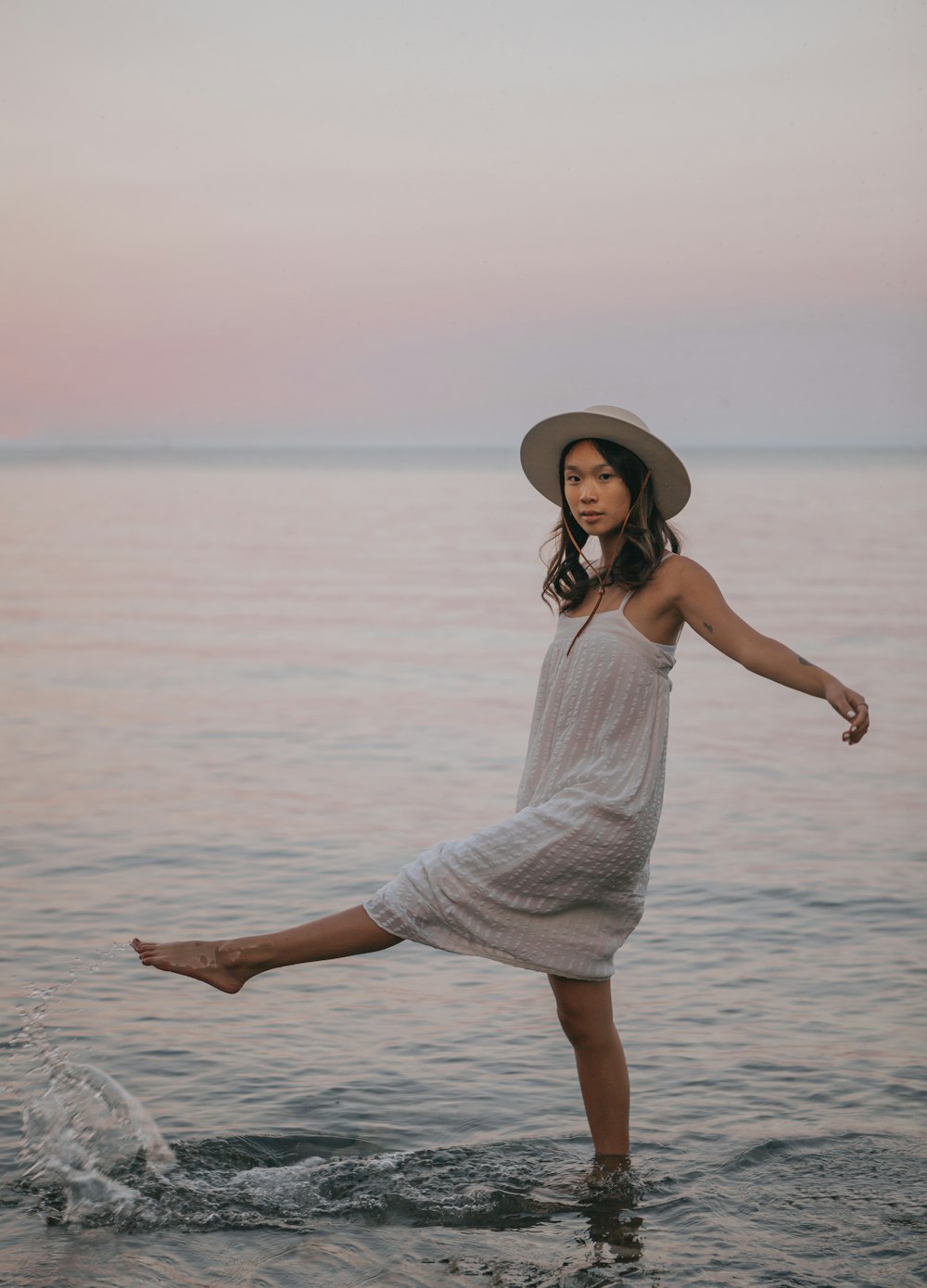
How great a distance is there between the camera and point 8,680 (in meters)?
11.7

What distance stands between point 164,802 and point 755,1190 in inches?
189

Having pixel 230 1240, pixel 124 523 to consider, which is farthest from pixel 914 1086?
pixel 124 523

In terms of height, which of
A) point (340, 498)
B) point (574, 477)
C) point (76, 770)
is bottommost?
point (76, 770)

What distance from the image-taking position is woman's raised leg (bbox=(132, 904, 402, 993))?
12.2 feet

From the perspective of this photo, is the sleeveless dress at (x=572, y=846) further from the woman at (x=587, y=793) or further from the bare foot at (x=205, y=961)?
the bare foot at (x=205, y=961)

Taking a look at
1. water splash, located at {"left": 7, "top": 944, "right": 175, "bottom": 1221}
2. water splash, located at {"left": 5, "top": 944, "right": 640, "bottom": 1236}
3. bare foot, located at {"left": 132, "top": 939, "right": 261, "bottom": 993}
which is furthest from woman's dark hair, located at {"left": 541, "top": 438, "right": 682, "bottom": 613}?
water splash, located at {"left": 7, "top": 944, "right": 175, "bottom": 1221}

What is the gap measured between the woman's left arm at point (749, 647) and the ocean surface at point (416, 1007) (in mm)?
1208

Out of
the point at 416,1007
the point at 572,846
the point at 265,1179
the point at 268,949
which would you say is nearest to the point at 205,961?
the point at 268,949

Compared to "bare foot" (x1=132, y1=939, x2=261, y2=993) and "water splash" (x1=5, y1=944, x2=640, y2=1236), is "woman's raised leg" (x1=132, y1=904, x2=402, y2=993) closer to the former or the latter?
"bare foot" (x1=132, y1=939, x2=261, y2=993)

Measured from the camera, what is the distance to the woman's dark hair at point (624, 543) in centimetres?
383

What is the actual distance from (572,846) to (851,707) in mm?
731

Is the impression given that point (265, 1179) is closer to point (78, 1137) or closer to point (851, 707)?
point (78, 1137)

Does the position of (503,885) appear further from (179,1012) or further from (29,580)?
(29,580)

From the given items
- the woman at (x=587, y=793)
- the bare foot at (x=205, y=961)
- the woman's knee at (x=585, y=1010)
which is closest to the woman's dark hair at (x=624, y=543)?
the woman at (x=587, y=793)
